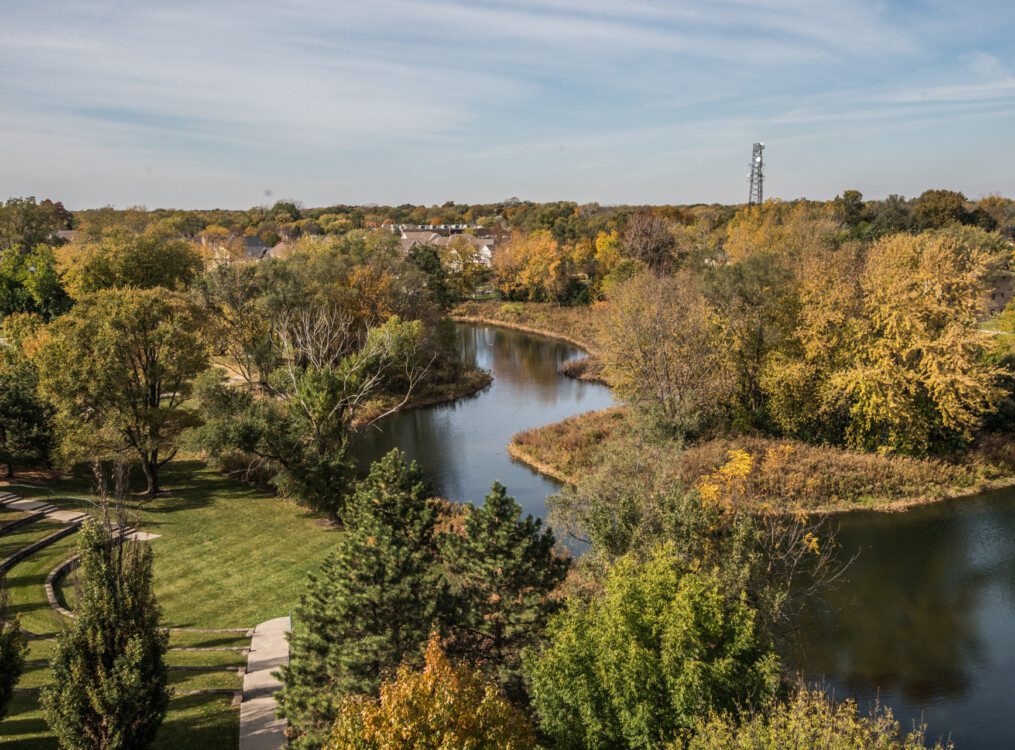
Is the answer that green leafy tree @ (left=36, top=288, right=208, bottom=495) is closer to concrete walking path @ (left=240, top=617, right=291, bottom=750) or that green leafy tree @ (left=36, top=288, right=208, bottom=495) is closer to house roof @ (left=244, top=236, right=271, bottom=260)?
concrete walking path @ (left=240, top=617, right=291, bottom=750)

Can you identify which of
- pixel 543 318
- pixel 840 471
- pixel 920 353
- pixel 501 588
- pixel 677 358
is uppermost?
pixel 920 353

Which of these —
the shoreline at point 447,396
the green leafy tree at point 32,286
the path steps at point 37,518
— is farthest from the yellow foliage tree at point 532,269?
the path steps at point 37,518

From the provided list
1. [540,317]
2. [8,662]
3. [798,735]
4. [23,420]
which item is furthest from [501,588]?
[540,317]

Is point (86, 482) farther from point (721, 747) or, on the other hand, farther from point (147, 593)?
point (721, 747)

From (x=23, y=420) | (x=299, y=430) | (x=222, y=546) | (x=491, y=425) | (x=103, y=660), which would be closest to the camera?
(x=103, y=660)

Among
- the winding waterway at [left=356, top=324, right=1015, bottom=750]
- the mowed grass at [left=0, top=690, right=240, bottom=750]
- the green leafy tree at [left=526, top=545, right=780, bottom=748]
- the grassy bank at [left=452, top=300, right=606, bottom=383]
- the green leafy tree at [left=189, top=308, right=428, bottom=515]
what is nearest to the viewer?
the green leafy tree at [left=526, top=545, right=780, bottom=748]

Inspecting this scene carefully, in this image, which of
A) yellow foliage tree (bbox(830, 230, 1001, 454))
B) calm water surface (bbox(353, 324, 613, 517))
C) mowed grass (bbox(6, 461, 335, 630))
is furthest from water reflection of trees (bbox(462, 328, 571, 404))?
mowed grass (bbox(6, 461, 335, 630))

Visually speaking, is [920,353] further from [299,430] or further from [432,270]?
[432,270]

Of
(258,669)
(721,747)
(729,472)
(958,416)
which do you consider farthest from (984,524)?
(258,669)
